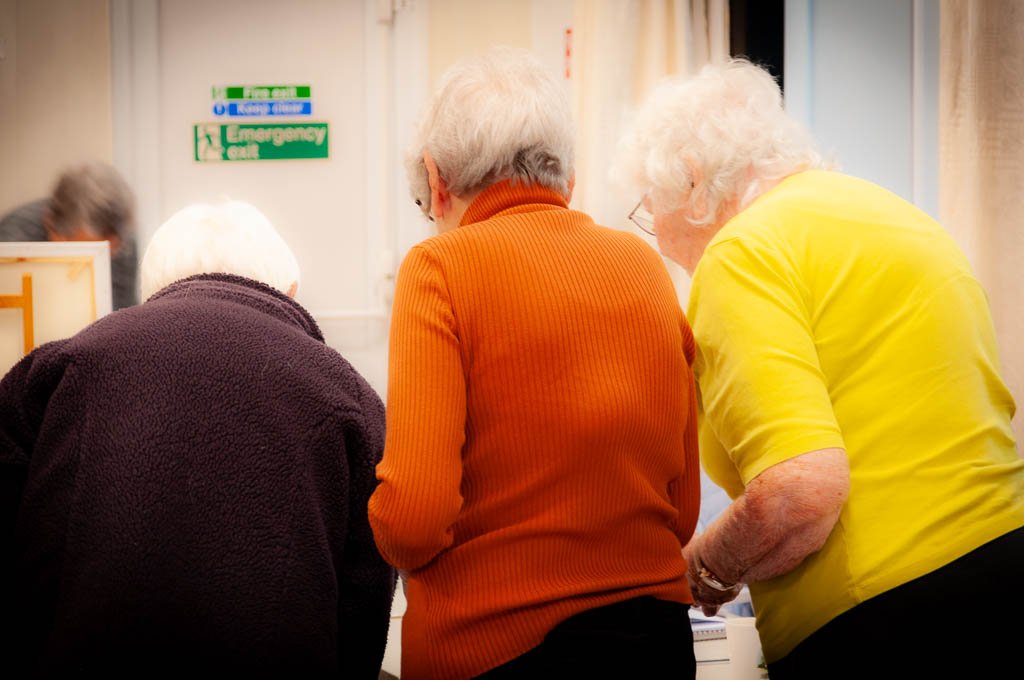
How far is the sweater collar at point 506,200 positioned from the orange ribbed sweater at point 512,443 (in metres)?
0.02

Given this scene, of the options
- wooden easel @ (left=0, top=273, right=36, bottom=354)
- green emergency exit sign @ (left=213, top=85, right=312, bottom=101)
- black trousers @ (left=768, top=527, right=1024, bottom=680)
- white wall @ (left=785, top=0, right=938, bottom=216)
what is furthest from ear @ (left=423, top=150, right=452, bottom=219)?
green emergency exit sign @ (left=213, top=85, right=312, bottom=101)

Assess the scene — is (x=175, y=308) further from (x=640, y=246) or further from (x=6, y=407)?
(x=640, y=246)

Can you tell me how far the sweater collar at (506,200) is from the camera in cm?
106

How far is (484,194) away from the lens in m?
1.07

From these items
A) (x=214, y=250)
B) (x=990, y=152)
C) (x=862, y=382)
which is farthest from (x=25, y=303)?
(x=990, y=152)

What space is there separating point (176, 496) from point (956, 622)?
93 cm

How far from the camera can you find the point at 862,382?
3.71 feet

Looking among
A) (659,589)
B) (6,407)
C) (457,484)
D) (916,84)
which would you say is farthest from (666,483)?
(916,84)

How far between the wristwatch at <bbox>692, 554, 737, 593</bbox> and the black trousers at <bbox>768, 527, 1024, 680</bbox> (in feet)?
0.69

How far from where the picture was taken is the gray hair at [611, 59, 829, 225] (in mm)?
1295

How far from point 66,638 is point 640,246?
819 mm

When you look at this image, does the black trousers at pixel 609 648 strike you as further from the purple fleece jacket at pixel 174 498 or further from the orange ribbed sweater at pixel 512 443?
→ the purple fleece jacket at pixel 174 498

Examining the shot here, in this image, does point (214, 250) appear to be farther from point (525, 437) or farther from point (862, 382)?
point (862, 382)

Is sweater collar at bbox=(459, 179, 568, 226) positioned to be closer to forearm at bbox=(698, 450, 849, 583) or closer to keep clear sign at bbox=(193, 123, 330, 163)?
forearm at bbox=(698, 450, 849, 583)
